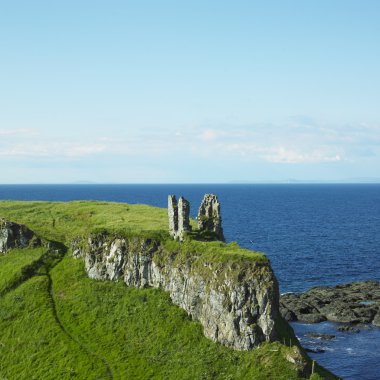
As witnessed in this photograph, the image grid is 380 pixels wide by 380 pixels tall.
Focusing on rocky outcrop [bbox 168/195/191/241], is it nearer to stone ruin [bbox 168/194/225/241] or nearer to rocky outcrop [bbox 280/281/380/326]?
stone ruin [bbox 168/194/225/241]

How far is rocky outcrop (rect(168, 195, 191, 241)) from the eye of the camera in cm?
7006

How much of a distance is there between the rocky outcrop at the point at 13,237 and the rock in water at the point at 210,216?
2864 centimetres

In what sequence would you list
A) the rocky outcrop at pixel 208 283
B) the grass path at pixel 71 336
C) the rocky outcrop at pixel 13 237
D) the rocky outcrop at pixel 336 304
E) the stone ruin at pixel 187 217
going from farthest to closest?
the rocky outcrop at pixel 336 304
the rocky outcrop at pixel 13 237
the stone ruin at pixel 187 217
the grass path at pixel 71 336
the rocky outcrop at pixel 208 283

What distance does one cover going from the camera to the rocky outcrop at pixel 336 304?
93.7 meters

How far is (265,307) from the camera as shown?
57531mm

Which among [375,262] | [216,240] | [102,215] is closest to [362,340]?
[216,240]

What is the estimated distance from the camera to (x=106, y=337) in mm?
63000

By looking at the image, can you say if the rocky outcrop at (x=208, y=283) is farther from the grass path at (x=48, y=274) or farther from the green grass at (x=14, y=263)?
the green grass at (x=14, y=263)

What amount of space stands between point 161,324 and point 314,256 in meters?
90.9

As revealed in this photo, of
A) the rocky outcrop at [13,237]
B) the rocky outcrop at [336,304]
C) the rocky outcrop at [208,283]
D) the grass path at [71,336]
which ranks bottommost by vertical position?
the rocky outcrop at [336,304]

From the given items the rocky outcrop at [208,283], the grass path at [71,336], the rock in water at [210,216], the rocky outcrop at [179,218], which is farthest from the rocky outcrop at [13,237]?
the rock in water at [210,216]

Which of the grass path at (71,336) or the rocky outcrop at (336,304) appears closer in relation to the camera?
the grass path at (71,336)

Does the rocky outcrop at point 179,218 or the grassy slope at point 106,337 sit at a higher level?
the rocky outcrop at point 179,218

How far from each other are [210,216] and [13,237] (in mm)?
33127
